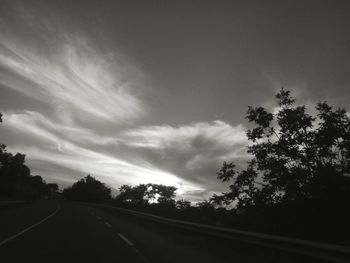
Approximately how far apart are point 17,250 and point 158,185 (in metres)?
159

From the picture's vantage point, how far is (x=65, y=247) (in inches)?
367

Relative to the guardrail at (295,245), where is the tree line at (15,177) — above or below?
above

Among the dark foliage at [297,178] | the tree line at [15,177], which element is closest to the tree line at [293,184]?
the dark foliage at [297,178]

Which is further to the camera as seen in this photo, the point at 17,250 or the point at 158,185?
the point at 158,185

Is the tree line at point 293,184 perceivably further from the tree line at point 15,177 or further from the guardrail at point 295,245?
the tree line at point 15,177

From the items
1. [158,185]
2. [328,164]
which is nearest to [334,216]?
[328,164]

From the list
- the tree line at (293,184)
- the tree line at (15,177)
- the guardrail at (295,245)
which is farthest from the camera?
the tree line at (15,177)

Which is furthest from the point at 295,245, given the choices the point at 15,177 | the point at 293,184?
the point at 15,177

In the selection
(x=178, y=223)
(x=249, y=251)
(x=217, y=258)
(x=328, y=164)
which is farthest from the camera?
(x=328, y=164)

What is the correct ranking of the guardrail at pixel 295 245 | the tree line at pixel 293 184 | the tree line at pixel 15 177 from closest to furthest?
the guardrail at pixel 295 245, the tree line at pixel 293 184, the tree line at pixel 15 177

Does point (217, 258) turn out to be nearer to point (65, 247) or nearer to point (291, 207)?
point (65, 247)

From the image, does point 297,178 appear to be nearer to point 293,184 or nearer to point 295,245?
point 293,184

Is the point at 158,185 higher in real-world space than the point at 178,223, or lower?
higher

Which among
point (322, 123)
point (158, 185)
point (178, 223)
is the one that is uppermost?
point (158, 185)
